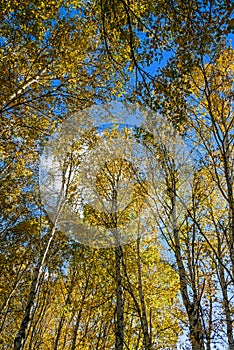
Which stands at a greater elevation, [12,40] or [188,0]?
[12,40]

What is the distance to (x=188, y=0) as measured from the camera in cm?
429

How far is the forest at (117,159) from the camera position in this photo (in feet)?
17.5

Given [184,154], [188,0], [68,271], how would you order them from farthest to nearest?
[68,271]
[184,154]
[188,0]

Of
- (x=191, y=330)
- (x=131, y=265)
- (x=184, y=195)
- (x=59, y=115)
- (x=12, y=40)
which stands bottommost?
(x=191, y=330)

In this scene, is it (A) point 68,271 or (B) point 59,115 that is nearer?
(B) point 59,115

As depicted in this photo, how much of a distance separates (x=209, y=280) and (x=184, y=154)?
13.8 feet

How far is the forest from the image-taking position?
210 inches

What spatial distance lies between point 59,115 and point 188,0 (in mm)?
3913

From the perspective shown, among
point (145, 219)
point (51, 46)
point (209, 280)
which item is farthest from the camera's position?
point (145, 219)

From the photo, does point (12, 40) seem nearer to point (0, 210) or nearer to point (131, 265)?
point (0, 210)

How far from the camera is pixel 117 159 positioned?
10.6m

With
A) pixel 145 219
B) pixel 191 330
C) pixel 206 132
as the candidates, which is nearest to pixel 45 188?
pixel 145 219

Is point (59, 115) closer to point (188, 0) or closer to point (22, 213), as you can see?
point (188, 0)

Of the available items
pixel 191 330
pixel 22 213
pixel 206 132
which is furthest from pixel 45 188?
pixel 191 330
